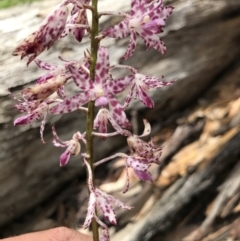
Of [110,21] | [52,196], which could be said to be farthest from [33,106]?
[52,196]

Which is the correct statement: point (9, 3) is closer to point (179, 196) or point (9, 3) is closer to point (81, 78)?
point (179, 196)

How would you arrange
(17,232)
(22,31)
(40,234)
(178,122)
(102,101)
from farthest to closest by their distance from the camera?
(178,122), (17,232), (22,31), (40,234), (102,101)

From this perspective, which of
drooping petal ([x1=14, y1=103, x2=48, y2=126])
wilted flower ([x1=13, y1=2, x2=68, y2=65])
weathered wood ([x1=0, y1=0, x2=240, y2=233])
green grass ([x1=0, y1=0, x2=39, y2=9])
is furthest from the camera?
green grass ([x1=0, y1=0, x2=39, y2=9])

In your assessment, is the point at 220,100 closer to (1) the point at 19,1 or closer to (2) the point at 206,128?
(2) the point at 206,128

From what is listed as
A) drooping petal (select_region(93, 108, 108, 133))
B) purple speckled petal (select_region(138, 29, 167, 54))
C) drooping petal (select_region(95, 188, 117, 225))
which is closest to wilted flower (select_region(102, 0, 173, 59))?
purple speckled petal (select_region(138, 29, 167, 54))

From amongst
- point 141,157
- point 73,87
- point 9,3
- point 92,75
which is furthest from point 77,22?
point 9,3

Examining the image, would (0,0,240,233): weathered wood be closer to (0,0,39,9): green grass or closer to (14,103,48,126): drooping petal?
(0,0,39,9): green grass

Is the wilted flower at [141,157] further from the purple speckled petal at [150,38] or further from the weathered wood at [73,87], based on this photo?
the weathered wood at [73,87]

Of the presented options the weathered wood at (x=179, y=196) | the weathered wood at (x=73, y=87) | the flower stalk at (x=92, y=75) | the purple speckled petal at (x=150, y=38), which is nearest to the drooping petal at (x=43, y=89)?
the flower stalk at (x=92, y=75)

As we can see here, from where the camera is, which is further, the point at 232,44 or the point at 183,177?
the point at 232,44

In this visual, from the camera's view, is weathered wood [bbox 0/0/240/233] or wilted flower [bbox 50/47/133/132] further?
weathered wood [bbox 0/0/240/233]

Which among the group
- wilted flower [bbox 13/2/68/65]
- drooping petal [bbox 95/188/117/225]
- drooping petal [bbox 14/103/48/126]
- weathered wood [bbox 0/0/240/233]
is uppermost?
wilted flower [bbox 13/2/68/65]
